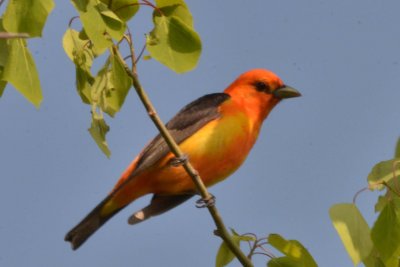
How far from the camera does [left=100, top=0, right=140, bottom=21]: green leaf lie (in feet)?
10.5

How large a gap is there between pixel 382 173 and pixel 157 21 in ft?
4.22

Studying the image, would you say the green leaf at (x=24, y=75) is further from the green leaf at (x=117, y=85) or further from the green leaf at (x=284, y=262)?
the green leaf at (x=284, y=262)

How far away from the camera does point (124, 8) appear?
10.6ft

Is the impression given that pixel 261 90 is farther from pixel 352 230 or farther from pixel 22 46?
pixel 22 46

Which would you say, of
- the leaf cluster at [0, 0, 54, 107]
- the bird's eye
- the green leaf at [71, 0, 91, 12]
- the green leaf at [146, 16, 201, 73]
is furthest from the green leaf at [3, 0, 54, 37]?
the bird's eye

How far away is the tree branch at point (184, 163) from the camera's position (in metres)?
3.29

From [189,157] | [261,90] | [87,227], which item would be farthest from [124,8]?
[261,90]

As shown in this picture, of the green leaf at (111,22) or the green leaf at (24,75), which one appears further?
the green leaf at (111,22)

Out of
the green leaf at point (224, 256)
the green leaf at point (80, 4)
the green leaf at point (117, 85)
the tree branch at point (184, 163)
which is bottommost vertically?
the green leaf at point (224, 256)

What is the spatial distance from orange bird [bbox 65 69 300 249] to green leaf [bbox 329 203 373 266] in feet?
6.89

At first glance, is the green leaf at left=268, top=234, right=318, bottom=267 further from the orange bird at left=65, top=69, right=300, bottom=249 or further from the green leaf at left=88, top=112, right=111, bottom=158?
the orange bird at left=65, top=69, right=300, bottom=249

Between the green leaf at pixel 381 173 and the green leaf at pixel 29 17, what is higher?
the green leaf at pixel 29 17

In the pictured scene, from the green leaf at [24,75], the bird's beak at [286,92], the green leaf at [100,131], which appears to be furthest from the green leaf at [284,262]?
the bird's beak at [286,92]

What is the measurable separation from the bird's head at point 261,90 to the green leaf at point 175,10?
2.62 m
